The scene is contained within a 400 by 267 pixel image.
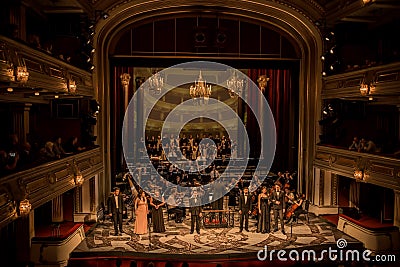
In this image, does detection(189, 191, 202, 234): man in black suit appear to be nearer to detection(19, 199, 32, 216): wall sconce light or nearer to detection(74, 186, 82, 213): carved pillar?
detection(74, 186, 82, 213): carved pillar

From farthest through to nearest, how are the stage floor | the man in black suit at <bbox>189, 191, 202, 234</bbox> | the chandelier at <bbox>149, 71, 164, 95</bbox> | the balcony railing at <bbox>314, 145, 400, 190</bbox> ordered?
1. the chandelier at <bbox>149, 71, 164, 95</bbox>
2. the man in black suit at <bbox>189, 191, 202, 234</bbox>
3. the stage floor
4. the balcony railing at <bbox>314, 145, 400, 190</bbox>

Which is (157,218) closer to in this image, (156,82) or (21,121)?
(21,121)

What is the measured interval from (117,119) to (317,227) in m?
8.88

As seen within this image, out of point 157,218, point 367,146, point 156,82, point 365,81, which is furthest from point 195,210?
point 156,82

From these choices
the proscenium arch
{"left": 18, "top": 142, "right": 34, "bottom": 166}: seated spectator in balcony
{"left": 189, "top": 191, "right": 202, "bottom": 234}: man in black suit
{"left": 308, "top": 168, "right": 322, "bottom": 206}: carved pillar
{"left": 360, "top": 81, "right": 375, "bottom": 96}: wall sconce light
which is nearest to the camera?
{"left": 18, "top": 142, "right": 34, "bottom": 166}: seated spectator in balcony

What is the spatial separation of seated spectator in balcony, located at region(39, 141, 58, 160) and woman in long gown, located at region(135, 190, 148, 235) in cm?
275

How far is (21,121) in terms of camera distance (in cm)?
1016

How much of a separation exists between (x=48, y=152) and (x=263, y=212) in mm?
5888

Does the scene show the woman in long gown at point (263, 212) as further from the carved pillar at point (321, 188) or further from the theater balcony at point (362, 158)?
the carved pillar at point (321, 188)

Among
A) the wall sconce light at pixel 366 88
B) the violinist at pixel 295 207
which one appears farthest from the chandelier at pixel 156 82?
the wall sconce light at pixel 366 88

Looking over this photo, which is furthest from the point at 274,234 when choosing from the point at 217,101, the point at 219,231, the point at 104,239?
the point at 217,101

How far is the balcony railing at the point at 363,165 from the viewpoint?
32.4 ft

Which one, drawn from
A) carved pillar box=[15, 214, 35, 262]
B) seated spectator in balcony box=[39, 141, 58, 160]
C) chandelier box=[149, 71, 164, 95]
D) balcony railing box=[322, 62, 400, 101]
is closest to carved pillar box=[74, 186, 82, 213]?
carved pillar box=[15, 214, 35, 262]
